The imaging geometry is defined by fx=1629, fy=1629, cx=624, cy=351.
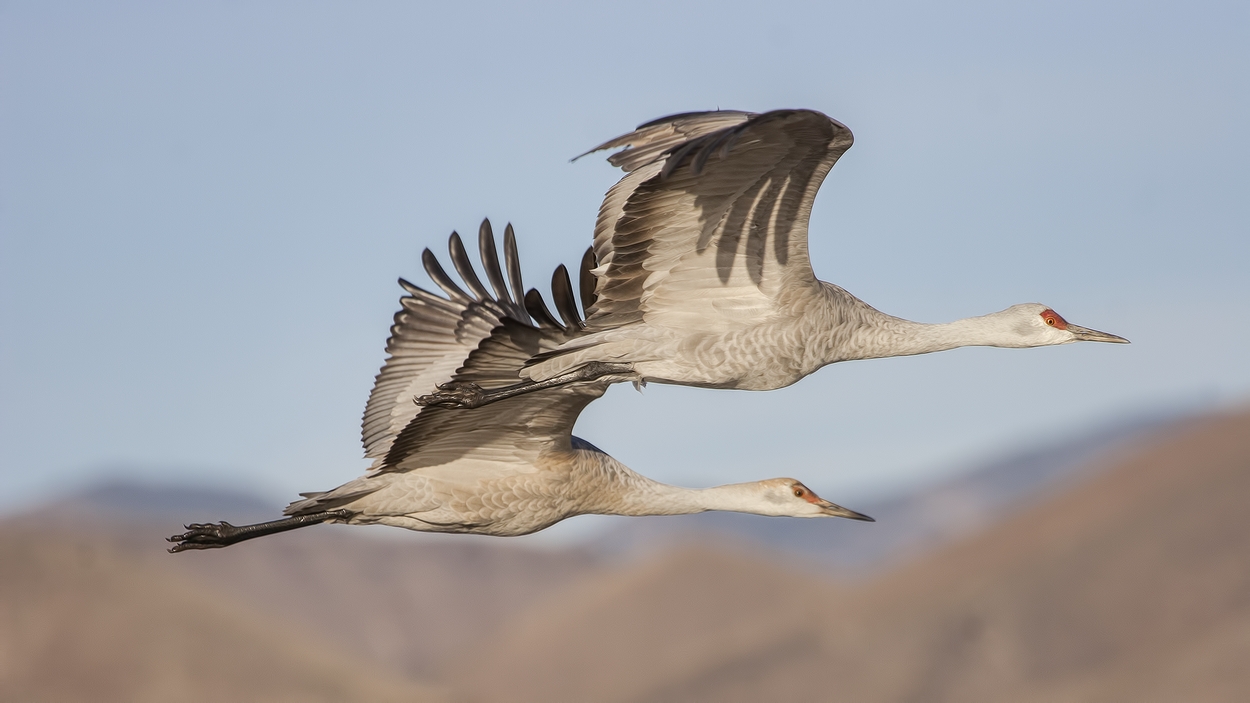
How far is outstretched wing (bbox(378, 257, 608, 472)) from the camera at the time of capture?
39.1ft

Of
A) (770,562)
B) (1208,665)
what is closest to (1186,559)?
(1208,665)

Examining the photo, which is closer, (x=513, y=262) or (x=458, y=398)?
(x=458, y=398)

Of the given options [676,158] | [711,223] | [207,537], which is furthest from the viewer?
[207,537]

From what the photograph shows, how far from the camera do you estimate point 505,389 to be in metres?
11.7

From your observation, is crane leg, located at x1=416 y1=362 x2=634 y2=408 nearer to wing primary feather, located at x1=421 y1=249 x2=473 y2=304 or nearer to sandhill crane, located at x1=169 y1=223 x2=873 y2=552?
sandhill crane, located at x1=169 y1=223 x2=873 y2=552

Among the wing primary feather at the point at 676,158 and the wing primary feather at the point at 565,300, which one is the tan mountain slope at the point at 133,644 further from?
the wing primary feather at the point at 676,158

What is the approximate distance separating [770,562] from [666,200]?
202ft

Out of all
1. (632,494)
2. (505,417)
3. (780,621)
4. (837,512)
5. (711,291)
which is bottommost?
(780,621)

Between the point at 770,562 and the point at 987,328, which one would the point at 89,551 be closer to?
the point at 770,562

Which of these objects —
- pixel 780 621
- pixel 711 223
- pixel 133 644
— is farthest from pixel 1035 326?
pixel 780 621

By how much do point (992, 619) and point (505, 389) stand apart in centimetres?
4316

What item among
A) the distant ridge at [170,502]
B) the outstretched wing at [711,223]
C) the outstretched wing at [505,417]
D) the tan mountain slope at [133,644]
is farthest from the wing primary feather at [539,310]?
the distant ridge at [170,502]

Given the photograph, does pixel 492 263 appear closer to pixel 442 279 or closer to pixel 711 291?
pixel 442 279

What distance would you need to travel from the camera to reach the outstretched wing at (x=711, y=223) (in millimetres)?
9883
